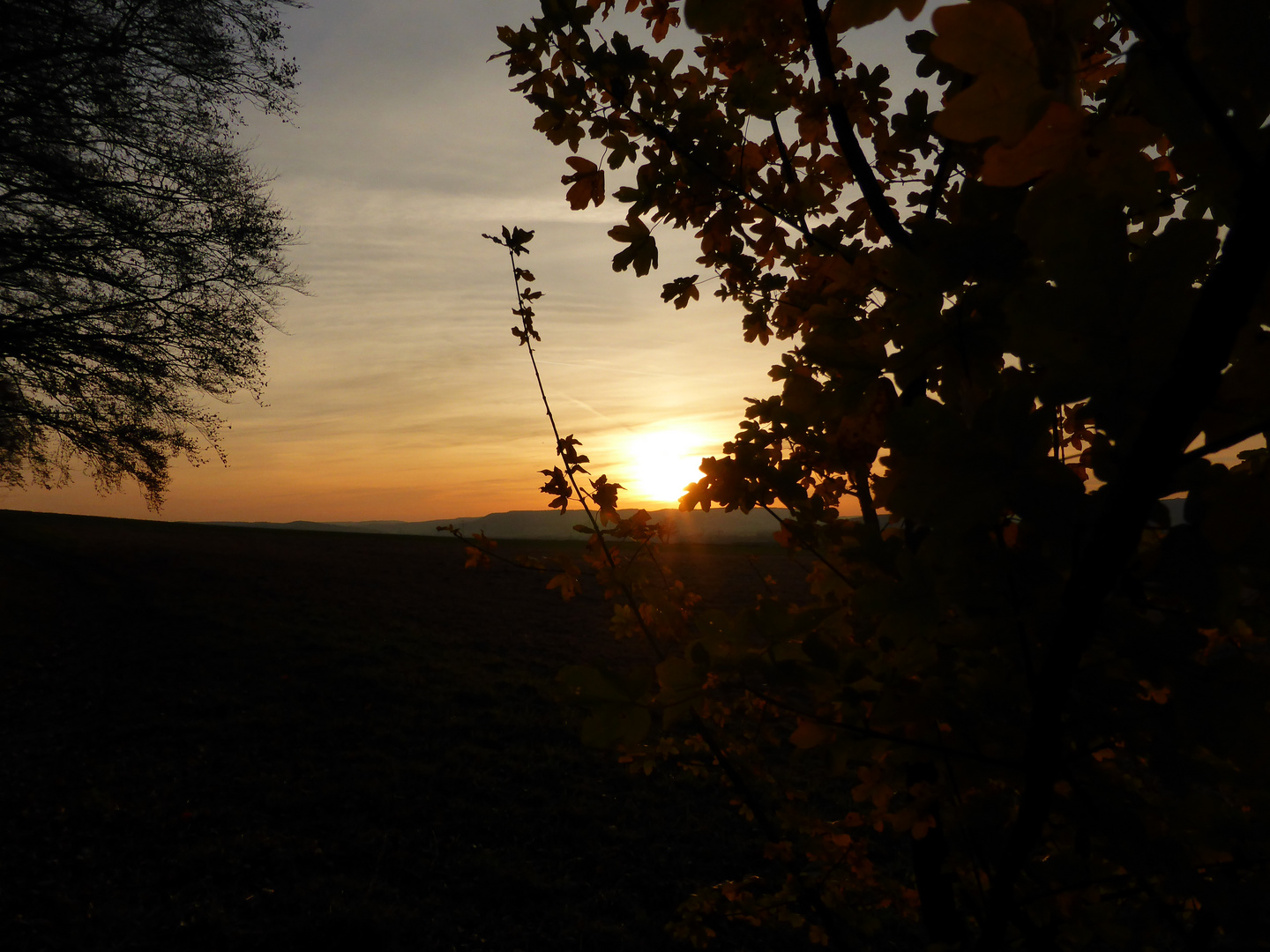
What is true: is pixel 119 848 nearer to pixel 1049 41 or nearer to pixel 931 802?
pixel 931 802

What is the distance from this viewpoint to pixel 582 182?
5.00 feet

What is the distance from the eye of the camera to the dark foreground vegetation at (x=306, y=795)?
3.99m

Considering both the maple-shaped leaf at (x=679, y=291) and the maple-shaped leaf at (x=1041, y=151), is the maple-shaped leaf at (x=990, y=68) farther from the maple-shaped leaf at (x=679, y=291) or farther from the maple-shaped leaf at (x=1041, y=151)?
the maple-shaped leaf at (x=679, y=291)

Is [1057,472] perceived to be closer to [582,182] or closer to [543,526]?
[582,182]

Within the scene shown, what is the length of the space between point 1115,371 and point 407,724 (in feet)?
24.7

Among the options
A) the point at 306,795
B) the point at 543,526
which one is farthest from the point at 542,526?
the point at 306,795

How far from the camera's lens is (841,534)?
47.9 inches

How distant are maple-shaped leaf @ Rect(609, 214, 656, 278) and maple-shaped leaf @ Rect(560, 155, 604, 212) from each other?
109mm

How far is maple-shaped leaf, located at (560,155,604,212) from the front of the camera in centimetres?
152

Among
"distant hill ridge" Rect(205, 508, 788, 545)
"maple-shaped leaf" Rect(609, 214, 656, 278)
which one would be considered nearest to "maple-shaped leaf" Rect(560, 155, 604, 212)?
"maple-shaped leaf" Rect(609, 214, 656, 278)

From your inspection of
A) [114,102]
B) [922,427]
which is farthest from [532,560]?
[114,102]

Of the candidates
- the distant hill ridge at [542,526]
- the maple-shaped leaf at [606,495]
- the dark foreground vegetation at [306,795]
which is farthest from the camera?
Answer: the distant hill ridge at [542,526]

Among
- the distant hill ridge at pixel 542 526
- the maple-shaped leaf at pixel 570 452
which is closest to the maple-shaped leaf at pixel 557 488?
the maple-shaped leaf at pixel 570 452

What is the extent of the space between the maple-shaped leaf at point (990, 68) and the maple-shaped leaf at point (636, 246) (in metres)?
1.07
